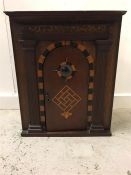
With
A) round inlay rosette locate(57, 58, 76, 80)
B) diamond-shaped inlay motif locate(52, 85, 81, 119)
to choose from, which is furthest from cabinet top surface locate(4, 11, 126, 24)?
diamond-shaped inlay motif locate(52, 85, 81, 119)

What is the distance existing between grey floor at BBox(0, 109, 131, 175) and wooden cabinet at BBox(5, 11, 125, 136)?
8cm

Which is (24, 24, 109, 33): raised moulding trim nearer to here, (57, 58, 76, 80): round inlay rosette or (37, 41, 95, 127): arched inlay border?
(37, 41, 95, 127): arched inlay border

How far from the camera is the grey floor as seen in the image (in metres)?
1.30

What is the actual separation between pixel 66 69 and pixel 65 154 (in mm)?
553

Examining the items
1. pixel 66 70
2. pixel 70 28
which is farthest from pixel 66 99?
pixel 70 28

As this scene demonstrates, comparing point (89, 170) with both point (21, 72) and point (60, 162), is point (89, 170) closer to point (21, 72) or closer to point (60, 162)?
point (60, 162)

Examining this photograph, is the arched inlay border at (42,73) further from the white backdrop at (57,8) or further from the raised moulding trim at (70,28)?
→ the white backdrop at (57,8)

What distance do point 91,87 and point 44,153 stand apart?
0.54 meters

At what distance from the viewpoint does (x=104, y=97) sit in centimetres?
150

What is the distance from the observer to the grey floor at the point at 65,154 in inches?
51.4

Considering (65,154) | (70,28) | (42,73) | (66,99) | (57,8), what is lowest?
(65,154)

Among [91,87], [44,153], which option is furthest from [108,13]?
[44,153]

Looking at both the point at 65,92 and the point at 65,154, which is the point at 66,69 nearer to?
the point at 65,92

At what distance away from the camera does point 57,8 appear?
1678mm
